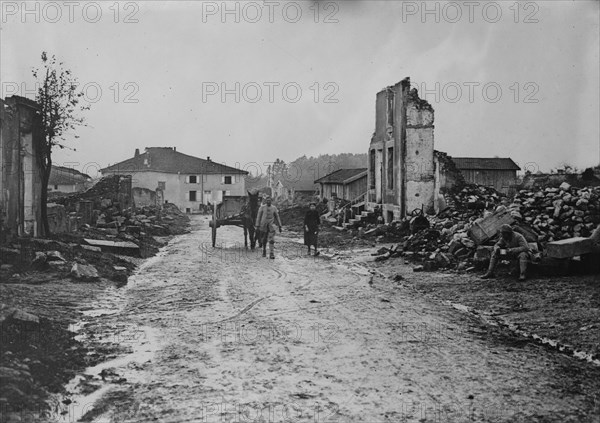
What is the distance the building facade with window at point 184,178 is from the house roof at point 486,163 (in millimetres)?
24608

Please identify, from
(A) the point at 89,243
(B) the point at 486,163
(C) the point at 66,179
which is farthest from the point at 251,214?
(B) the point at 486,163

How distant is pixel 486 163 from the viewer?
177 ft

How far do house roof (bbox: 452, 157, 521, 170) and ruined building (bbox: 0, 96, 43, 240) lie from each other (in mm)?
41830

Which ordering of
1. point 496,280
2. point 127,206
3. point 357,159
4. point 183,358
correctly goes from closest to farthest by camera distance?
point 183,358, point 496,280, point 127,206, point 357,159

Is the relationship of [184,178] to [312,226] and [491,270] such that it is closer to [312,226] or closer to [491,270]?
[312,226]

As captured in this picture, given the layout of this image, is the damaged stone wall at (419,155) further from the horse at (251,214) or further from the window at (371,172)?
the horse at (251,214)

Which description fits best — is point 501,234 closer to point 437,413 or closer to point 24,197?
point 437,413

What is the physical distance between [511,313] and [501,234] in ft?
10.1

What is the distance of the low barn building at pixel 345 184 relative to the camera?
139 ft

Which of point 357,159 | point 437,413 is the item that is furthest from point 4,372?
point 357,159

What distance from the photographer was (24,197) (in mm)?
15672

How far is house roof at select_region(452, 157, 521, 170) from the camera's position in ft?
172

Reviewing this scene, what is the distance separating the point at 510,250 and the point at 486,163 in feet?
149

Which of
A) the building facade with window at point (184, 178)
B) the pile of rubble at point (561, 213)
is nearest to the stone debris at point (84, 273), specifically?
the pile of rubble at point (561, 213)
